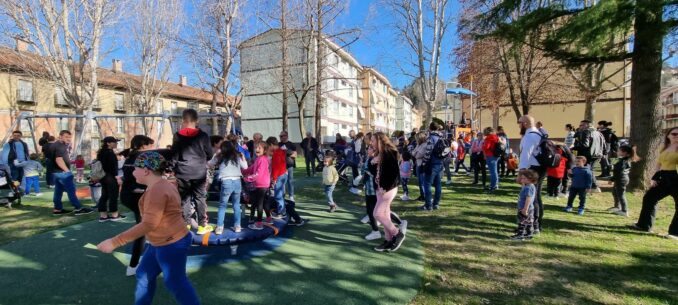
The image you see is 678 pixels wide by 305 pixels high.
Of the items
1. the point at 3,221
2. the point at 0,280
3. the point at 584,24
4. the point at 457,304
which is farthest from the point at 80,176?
the point at 584,24

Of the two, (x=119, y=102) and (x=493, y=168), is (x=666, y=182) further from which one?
(x=119, y=102)

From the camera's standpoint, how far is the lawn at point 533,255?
3.52m

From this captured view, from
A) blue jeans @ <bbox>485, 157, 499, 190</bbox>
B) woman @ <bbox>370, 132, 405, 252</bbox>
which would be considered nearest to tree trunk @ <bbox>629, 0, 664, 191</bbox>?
blue jeans @ <bbox>485, 157, 499, 190</bbox>

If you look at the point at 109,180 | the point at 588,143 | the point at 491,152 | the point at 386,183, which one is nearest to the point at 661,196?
the point at 588,143

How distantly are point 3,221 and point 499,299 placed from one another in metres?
8.68

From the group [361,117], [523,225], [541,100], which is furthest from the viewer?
[361,117]

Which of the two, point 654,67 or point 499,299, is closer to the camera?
point 499,299

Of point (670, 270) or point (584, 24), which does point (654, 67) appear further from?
point (670, 270)

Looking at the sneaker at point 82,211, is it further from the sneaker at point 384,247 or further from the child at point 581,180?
the child at point 581,180

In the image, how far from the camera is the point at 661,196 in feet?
17.3

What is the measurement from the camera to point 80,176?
40.1 feet

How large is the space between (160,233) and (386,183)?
2.89m

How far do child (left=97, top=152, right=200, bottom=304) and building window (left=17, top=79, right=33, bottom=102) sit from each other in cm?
3170

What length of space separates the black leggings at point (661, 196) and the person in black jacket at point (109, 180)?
8783 millimetres
